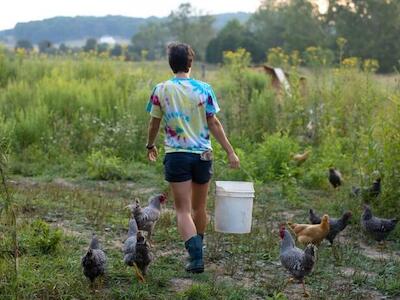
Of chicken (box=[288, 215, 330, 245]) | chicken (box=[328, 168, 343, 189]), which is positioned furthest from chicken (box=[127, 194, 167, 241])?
chicken (box=[328, 168, 343, 189])

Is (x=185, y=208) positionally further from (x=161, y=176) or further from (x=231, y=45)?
(x=231, y=45)

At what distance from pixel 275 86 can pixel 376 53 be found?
31487 millimetres

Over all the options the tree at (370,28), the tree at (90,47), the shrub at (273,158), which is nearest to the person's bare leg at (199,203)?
the shrub at (273,158)

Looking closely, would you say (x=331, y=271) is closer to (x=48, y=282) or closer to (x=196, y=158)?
(x=196, y=158)

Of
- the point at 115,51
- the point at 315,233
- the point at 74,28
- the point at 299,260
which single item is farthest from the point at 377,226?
the point at 74,28

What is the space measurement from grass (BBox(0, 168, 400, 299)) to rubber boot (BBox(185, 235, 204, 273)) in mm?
79

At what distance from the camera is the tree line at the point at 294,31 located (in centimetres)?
4428

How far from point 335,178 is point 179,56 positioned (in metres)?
4.77

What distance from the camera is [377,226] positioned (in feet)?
22.2

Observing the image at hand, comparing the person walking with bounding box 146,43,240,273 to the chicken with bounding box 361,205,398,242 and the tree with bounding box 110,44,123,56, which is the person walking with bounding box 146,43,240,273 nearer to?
the chicken with bounding box 361,205,398,242

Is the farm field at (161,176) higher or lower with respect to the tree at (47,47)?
lower

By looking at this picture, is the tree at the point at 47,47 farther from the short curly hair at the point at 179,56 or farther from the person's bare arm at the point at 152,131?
the short curly hair at the point at 179,56

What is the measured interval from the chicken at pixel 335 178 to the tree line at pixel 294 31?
26.8 m

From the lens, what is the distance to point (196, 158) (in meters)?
5.34
